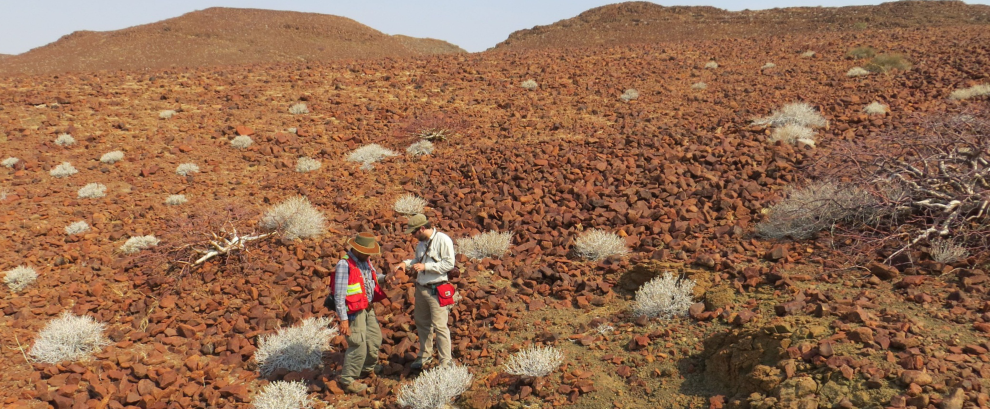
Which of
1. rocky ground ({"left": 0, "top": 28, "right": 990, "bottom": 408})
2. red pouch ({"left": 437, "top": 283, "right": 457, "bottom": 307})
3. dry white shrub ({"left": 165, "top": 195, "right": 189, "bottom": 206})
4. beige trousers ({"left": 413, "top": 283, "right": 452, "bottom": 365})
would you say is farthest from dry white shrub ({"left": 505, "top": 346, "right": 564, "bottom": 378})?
dry white shrub ({"left": 165, "top": 195, "right": 189, "bottom": 206})

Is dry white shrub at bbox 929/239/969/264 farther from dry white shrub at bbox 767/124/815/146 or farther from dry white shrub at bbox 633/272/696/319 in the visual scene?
dry white shrub at bbox 767/124/815/146

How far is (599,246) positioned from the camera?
245 inches

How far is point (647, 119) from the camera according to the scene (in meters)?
11.2

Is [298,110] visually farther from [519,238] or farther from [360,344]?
[360,344]

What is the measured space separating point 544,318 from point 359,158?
5987mm

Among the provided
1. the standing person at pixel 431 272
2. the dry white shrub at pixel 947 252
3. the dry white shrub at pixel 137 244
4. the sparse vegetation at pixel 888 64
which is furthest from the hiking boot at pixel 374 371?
the sparse vegetation at pixel 888 64

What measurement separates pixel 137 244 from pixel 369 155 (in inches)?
160

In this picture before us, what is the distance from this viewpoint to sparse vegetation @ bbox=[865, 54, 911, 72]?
42.2 feet

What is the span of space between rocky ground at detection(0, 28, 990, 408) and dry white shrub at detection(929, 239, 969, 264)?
0.11 meters

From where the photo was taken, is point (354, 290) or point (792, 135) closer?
point (354, 290)

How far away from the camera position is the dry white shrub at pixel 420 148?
406 inches

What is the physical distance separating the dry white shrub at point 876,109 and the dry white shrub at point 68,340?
11.8m

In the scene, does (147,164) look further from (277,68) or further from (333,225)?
(277,68)

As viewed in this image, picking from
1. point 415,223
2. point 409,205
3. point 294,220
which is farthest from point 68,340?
point 409,205
